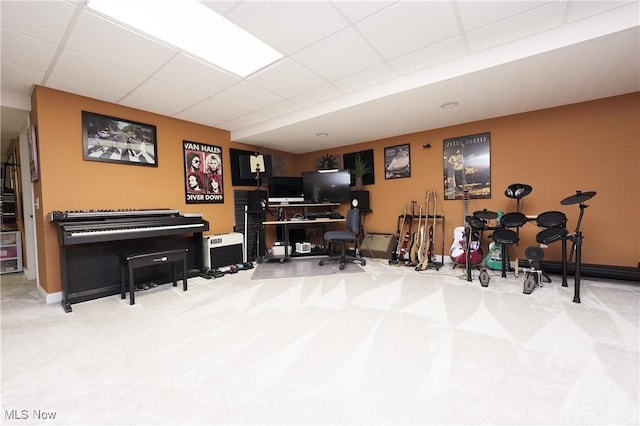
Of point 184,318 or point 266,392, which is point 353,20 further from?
point 184,318

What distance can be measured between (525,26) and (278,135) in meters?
3.75

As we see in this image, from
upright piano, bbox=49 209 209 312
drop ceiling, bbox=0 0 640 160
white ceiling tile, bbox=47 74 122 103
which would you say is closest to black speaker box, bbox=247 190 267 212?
upright piano, bbox=49 209 209 312

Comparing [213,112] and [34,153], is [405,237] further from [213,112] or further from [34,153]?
[34,153]

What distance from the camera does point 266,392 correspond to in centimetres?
156

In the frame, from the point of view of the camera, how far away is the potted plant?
571 centimetres

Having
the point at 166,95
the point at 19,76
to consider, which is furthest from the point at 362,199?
the point at 19,76

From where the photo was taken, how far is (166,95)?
3545 mm

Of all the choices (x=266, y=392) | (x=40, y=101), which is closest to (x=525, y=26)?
(x=266, y=392)

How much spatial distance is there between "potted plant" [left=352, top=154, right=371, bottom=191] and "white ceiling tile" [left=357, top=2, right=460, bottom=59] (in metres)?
3.06

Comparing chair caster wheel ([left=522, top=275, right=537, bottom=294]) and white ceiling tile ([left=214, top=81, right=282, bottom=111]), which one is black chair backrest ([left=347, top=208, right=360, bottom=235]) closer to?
white ceiling tile ([left=214, top=81, right=282, bottom=111])

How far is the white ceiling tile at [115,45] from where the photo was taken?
87.8 inches

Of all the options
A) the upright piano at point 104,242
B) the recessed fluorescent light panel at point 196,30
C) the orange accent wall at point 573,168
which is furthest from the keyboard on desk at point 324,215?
the recessed fluorescent light panel at point 196,30

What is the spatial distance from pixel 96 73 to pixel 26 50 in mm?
525

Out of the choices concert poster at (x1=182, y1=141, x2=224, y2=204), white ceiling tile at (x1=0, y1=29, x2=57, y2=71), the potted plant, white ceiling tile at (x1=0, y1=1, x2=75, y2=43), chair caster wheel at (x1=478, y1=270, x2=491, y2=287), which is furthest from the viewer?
the potted plant
